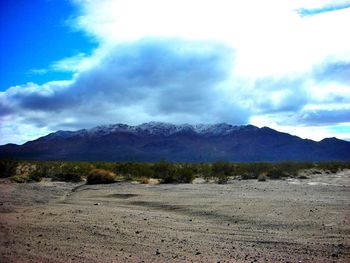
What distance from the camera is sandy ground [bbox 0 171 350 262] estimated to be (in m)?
10.0

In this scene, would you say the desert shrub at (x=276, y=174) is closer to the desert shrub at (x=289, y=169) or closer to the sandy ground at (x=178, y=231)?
the desert shrub at (x=289, y=169)

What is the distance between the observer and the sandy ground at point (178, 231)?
395 inches

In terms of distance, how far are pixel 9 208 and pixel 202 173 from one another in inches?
A: 1277

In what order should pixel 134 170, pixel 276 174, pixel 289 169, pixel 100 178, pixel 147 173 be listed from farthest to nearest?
pixel 289 169 → pixel 276 174 → pixel 134 170 → pixel 147 173 → pixel 100 178

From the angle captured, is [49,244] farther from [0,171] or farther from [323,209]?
[0,171]

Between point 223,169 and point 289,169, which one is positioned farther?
point 289,169

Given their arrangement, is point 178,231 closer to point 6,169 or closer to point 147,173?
point 147,173

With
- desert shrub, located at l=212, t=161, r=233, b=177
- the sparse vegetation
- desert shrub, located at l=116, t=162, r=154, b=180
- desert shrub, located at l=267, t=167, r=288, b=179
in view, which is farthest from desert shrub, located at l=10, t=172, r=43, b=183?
desert shrub, located at l=267, t=167, r=288, b=179

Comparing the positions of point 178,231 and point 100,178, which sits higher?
point 100,178

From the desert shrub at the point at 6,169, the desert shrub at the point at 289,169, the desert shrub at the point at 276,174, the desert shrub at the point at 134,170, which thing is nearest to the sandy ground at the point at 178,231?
the desert shrub at the point at 6,169

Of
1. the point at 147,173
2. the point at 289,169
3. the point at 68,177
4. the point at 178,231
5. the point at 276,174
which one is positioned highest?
the point at 289,169

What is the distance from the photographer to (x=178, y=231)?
42.8 ft

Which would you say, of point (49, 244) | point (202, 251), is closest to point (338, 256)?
point (202, 251)

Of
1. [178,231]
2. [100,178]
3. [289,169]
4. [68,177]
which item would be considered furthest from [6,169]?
[289,169]
